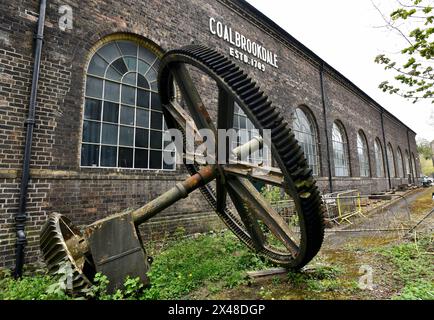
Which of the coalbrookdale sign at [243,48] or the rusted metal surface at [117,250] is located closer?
the rusted metal surface at [117,250]

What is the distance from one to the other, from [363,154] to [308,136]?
7.75 metres

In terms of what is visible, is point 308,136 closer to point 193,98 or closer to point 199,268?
point 193,98

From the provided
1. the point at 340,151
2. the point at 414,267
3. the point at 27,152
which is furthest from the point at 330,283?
the point at 340,151

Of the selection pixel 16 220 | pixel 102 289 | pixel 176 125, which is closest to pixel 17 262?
pixel 16 220

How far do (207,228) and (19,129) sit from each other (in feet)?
15.1

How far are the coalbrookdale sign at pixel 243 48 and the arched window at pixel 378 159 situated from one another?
13.9 m

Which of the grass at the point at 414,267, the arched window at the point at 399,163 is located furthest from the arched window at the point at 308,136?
the arched window at the point at 399,163

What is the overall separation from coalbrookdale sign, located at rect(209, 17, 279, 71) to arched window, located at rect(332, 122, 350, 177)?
20.5ft

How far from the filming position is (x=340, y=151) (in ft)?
48.9

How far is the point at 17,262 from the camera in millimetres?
4113

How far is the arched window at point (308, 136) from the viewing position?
11945 millimetres

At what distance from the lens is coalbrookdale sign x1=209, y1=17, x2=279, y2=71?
8.41 m

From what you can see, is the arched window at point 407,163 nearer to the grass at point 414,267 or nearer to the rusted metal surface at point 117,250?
the grass at point 414,267
